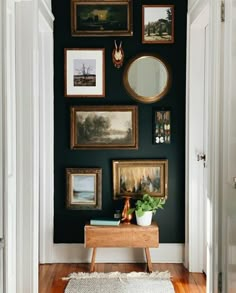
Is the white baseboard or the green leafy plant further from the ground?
the green leafy plant

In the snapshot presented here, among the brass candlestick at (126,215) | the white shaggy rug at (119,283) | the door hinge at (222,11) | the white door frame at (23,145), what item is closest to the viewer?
the door hinge at (222,11)

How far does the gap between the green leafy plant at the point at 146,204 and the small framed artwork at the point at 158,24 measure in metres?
1.39

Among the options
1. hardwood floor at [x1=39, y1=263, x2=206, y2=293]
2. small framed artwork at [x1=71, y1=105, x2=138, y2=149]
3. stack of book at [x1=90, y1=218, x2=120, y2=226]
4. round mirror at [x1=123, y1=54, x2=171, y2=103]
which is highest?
round mirror at [x1=123, y1=54, x2=171, y2=103]

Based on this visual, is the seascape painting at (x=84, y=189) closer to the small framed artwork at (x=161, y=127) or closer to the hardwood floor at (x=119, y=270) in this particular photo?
the hardwood floor at (x=119, y=270)

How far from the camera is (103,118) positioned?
14.1 ft

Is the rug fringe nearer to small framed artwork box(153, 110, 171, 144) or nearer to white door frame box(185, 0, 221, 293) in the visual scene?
white door frame box(185, 0, 221, 293)

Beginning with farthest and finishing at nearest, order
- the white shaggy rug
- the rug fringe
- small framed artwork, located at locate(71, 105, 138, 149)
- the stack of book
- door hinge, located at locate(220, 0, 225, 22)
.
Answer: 1. small framed artwork, located at locate(71, 105, 138, 149)
2. the stack of book
3. the rug fringe
4. the white shaggy rug
5. door hinge, located at locate(220, 0, 225, 22)

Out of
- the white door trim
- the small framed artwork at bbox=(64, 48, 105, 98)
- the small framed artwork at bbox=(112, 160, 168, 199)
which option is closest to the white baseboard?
the white door trim

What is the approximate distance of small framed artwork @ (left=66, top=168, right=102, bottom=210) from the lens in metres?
4.32

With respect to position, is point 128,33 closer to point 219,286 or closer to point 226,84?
point 226,84

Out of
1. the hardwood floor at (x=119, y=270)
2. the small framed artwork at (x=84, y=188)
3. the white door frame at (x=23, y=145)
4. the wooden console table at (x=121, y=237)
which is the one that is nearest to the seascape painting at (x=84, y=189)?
the small framed artwork at (x=84, y=188)

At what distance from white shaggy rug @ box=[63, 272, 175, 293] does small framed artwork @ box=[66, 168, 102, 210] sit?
63cm

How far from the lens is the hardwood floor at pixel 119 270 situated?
3.75 meters

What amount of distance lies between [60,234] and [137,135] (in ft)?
3.75
